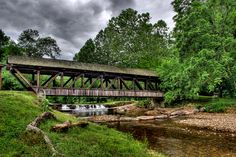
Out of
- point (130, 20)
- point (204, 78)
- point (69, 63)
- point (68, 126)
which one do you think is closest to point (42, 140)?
point (68, 126)

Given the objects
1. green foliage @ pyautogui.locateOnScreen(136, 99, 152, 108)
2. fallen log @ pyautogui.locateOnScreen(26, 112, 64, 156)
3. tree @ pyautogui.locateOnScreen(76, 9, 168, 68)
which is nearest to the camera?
fallen log @ pyautogui.locateOnScreen(26, 112, 64, 156)

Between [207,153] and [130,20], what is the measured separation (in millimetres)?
49764

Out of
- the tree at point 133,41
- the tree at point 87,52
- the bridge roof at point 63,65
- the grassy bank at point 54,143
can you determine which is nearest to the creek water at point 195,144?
the grassy bank at point 54,143

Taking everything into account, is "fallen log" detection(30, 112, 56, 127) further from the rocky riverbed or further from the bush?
the bush

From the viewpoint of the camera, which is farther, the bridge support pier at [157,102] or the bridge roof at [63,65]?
the bridge support pier at [157,102]

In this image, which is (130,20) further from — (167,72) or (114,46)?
(167,72)

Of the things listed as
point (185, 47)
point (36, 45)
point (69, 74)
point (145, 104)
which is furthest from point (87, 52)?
point (185, 47)

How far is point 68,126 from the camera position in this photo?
9.88 metres

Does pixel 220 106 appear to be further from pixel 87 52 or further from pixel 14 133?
pixel 87 52

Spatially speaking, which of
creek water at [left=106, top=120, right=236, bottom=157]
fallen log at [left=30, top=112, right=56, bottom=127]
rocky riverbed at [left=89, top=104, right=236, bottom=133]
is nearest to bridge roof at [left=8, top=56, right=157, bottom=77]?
rocky riverbed at [left=89, top=104, right=236, bottom=133]

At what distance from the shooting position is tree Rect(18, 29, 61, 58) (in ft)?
287

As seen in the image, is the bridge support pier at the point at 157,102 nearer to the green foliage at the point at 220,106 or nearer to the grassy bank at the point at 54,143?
the green foliage at the point at 220,106

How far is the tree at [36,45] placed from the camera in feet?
287

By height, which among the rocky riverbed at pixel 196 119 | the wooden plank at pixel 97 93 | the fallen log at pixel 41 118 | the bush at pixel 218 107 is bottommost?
the rocky riverbed at pixel 196 119
